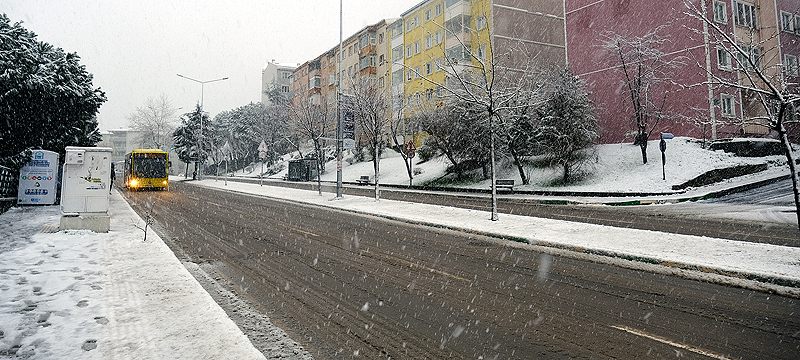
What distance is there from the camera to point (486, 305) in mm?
5230

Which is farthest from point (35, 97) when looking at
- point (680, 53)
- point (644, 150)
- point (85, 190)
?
point (680, 53)

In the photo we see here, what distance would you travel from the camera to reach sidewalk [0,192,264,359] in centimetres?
382

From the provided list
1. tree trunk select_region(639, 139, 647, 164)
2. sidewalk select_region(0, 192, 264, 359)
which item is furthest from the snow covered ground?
sidewalk select_region(0, 192, 264, 359)

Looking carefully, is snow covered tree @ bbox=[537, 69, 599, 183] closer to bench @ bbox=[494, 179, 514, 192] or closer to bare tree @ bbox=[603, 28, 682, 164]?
bench @ bbox=[494, 179, 514, 192]

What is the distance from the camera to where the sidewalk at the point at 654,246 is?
683 centimetres

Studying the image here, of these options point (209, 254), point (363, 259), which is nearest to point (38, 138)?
point (209, 254)

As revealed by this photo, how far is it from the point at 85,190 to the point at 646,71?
30.2m

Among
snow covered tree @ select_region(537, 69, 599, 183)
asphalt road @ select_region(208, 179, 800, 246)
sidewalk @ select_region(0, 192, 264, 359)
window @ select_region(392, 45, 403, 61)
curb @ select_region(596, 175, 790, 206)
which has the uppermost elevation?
window @ select_region(392, 45, 403, 61)

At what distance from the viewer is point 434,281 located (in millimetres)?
6375

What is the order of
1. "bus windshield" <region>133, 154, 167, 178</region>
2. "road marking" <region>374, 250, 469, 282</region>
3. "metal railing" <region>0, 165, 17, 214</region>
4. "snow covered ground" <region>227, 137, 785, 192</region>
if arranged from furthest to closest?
1. "bus windshield" <region>133, 154, 167, 178</region>
2. "snow covered ground" <region>227, 137, 785, 192</region>
3. "metal railing" <region>0, 165, 17, 214</region>
4. "road marking" <region>374, 250, 469, 282</region>

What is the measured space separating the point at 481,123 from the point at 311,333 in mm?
24743

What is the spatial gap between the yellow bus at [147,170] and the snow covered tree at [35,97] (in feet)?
32.4

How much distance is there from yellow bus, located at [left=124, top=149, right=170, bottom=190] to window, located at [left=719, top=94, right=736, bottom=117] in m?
38.2

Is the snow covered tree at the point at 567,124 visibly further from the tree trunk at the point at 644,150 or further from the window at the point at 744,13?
the window at the point at 744,13
